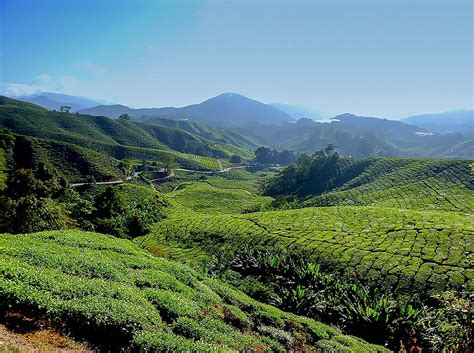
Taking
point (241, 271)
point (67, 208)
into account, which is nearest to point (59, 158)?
point (67, 208)

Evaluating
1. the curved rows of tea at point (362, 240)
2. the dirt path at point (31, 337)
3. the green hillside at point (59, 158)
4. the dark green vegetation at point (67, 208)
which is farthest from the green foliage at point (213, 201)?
the dirt path at point (31, 337)

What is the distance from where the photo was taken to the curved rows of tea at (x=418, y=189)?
68.1m

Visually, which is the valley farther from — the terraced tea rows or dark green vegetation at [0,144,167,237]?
the terraced tea rows

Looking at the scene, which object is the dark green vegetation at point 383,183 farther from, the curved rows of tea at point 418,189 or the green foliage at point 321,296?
the green foliage at point 321,296

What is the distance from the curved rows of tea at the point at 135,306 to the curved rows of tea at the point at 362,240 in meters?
12.9

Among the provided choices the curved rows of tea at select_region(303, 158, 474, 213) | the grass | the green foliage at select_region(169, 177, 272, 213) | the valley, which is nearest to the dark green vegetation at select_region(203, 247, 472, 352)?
the valley

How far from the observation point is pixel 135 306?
39.1ft

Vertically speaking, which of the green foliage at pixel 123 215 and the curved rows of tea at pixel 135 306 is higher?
the curved rows of tea at pixel 135 306

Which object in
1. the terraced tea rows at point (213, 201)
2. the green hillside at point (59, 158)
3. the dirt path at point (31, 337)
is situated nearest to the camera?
the dirt path at point (31, 337)

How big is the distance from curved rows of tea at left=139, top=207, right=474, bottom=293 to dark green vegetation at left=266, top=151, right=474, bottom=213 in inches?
1034

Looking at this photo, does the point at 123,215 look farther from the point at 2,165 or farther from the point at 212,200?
the point at 2,165

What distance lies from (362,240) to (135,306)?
32487 mm

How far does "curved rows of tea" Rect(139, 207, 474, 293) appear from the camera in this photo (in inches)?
1202

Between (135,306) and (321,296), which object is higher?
(135,306)
